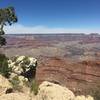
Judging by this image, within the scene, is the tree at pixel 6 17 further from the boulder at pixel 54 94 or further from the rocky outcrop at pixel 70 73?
the boulder at pixel 54 94

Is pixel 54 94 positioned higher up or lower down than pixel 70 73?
higher up

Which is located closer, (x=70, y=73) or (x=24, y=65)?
(x=24, y=65)

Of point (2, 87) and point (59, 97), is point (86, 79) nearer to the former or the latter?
point (59, 97)

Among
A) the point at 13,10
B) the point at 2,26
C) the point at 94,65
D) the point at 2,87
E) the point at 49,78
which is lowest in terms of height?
the point at 49,78

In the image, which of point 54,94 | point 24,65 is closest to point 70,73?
point 24,65

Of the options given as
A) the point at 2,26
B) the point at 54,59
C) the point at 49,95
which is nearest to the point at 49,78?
the point at 54,59

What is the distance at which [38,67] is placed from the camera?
1524 inches

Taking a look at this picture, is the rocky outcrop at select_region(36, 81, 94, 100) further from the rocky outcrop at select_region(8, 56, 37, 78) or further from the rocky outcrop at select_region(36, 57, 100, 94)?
the rocky outcrop at select_region(36, 57, 100, 94)

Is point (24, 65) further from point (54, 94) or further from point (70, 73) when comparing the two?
point (54, 94)

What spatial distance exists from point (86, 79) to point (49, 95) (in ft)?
74.1

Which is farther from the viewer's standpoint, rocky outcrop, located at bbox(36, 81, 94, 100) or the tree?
the tree

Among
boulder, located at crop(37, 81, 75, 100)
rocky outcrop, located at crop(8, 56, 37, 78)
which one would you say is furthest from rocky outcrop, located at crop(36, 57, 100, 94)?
boulder, located at crop(37, 81, 75, 100)

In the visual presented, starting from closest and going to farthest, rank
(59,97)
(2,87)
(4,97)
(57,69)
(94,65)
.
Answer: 1. (4,97)
2. (2,87)
3. (59,97)
4. (94,65)
5. (57,69)

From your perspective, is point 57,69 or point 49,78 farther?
point 57,69
